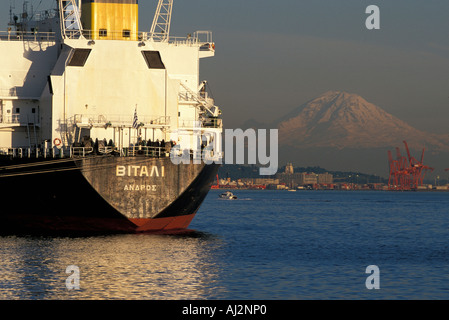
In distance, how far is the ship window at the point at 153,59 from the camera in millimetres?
52750

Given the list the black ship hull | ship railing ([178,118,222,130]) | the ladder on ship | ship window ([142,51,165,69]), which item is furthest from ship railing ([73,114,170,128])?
the ladder on ship

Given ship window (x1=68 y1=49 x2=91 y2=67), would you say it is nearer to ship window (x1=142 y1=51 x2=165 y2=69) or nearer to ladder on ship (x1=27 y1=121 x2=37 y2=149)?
ship window (x1=142 y1=51 x2=165 y2=69)

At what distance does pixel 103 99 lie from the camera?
5153 cm

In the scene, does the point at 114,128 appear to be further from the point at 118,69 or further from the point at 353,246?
the point at 353,246

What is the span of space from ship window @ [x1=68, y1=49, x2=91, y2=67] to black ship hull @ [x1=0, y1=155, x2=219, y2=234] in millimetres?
7251

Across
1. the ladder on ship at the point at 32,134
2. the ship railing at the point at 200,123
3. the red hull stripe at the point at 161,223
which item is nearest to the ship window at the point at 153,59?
the ship railing at the point at 200,123

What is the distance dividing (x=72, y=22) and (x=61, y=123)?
9.38 meters

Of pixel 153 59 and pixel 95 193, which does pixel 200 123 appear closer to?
pixel 153 59

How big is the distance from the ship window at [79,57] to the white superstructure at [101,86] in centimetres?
7

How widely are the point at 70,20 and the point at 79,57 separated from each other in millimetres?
5035

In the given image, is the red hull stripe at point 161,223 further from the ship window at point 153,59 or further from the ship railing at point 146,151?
the ship window at point 153,59

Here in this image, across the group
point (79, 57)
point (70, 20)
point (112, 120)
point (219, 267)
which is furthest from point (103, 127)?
point (219, 267)

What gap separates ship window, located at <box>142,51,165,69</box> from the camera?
52750 mm

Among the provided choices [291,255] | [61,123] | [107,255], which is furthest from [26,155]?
[291,255]
